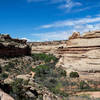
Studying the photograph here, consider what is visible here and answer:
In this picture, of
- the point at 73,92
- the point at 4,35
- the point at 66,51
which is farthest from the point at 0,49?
the point at 73,92

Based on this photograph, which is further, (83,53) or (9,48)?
(9,48)

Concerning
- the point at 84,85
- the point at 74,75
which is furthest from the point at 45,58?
the point at 84,85

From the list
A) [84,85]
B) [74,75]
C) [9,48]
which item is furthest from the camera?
[9,48]

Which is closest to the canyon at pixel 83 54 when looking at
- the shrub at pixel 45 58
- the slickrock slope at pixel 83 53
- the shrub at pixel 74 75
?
the slickrock slope at pixel 83 53

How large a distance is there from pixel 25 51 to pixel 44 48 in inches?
786

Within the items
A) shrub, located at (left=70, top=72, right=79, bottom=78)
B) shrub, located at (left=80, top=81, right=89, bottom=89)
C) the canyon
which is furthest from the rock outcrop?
shrub, located at (left=80, top=81, right=89, bottom=89)

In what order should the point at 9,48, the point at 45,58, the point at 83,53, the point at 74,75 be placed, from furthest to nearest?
the point at 45,58
the point at 9,48
the point at 83,53
the point at 74,75

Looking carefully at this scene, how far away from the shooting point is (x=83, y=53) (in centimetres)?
2209

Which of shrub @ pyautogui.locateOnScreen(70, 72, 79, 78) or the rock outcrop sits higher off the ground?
the rock outcrop

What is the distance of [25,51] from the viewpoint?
47906 mm

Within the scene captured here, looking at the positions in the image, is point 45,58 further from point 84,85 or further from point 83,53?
point 84,85

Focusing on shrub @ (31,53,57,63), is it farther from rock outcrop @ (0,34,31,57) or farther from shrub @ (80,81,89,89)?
shrub @ (80,81,89,89)

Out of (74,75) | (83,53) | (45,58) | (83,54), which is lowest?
(74,75)

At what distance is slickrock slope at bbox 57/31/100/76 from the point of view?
20.6m
